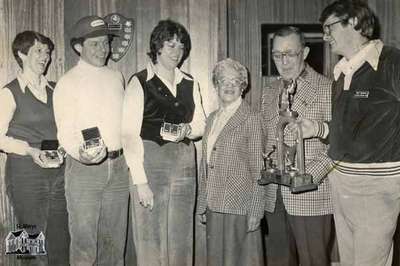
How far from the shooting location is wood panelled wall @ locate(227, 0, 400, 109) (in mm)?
2562

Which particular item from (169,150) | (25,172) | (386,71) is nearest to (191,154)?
(169,150)

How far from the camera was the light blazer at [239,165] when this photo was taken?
88.7 inches

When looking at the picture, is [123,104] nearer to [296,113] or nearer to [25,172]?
[25,172]

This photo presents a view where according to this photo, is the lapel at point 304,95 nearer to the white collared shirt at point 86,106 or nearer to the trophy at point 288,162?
the trophy at point 288,162

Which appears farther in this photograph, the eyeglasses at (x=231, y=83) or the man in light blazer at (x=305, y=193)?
the eyeglasses at (x=231, y=83)

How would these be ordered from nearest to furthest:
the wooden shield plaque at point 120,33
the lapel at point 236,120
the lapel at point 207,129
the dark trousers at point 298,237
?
the dark trousers at point 298,237 < the lapel at point 236,120 < the lapel at point 207,129 < the wooden shield plaque at point 120,33

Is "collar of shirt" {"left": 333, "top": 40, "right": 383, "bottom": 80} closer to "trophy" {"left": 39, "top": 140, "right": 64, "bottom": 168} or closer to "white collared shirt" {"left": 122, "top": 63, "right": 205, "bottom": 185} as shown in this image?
"white collared shirt" {"left": 122, "top": 63, "right": 205, "bottom": 185}

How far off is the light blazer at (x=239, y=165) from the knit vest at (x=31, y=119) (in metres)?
0.83

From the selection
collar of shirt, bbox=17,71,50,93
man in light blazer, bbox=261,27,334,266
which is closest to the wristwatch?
man in light blazer, bbox=261,27,334,266

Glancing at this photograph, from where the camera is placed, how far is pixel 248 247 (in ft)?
7.40

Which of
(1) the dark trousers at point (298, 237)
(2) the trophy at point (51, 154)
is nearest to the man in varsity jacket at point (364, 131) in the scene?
(1) the dark trousers at point (298, 237)

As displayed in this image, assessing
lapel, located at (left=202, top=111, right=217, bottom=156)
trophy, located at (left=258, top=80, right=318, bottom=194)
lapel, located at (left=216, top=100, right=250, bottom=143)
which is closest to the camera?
trophy, located at (left=258, top=80, right=318, bottom=194)

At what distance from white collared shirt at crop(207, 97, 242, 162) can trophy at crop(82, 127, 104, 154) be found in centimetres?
52

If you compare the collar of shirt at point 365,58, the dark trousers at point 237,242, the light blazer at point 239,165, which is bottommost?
the dark trousers at point 237,242
